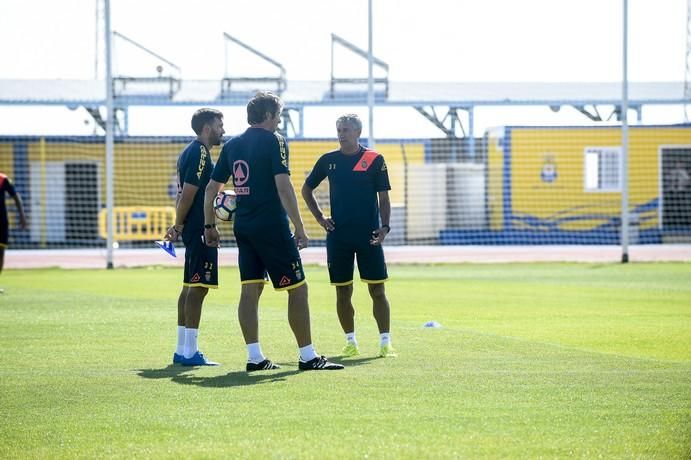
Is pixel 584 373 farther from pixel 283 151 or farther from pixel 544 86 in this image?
pixel 544 86

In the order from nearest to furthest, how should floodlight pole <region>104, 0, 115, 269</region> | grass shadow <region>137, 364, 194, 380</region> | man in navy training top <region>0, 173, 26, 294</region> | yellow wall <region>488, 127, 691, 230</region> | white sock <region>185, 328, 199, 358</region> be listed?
grass shadow <region>137, 364, 194, 380</region> < white sock <region>185, 328, 199, 358</region> < man in navy training top <region>0, 173, 26, 294</region> < floodlight pole <region>104, 0, 115, 269</region> < yellow wall <region>488, 127, 691, 230</region>

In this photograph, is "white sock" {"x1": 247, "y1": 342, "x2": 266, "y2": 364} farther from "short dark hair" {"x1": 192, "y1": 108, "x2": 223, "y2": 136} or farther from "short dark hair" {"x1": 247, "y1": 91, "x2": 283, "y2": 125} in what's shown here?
"short dark hair" {"x1": 192, "y1": 108, "x2": 223, "y2": 136}

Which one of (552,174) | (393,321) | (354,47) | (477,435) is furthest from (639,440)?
(552,174)

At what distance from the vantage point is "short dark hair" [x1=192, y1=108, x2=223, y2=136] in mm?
9797

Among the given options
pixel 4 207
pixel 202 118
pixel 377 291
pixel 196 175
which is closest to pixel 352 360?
pixel 377 291

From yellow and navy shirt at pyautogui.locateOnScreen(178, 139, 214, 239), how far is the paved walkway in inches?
645

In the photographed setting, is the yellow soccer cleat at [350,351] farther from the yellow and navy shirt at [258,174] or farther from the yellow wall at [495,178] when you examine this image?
the yellow wall at [495,178]

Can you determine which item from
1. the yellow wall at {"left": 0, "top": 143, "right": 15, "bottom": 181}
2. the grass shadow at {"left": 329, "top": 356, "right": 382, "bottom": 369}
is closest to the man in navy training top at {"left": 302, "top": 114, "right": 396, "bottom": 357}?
the grass shadow at {"left": 329, "top": 356, "right": 382, "bottom": 369}

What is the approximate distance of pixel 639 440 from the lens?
6066 millimetres

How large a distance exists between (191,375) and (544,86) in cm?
3536

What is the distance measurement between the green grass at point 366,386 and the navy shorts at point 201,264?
0.67 meters

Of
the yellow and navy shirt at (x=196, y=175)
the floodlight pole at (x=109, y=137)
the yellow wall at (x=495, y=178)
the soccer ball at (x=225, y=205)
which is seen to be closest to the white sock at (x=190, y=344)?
the yellow and navy shirt at (x=196, y=175)

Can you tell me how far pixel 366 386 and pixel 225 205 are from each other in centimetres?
214

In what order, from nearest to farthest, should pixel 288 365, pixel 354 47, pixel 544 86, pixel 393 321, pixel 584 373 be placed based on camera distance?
pixel 584 373 → pixel 288 365 → pixel 393 321 → pixel 354 47 → pixel 544 86
